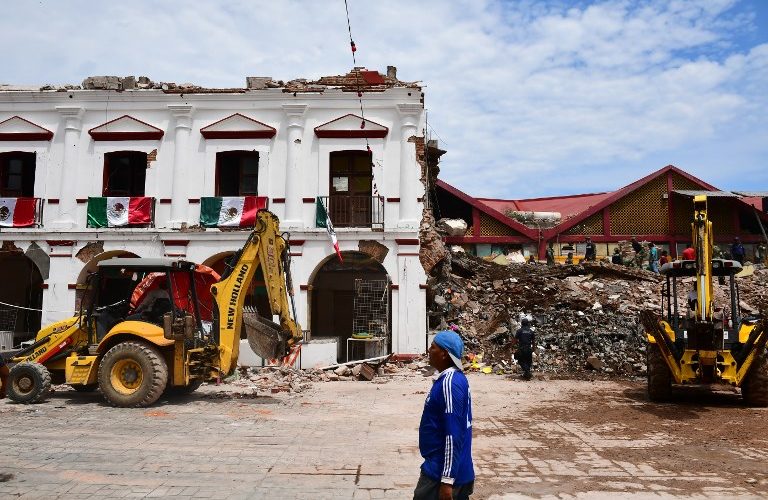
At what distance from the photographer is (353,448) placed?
690 centimetres

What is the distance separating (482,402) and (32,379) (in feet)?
26.2

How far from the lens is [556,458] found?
646 cm

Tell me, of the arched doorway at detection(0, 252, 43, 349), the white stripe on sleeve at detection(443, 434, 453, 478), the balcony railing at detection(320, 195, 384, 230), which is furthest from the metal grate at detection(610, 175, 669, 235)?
the white stripe on sleeve at detection(443, 434, 453, 478)

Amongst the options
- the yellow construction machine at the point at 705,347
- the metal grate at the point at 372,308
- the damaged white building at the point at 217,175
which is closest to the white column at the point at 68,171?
the damaged white building at the point at 217,175

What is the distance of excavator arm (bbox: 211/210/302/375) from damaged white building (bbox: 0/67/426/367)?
17.5 ft

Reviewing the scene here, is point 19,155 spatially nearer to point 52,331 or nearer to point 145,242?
point 145,242

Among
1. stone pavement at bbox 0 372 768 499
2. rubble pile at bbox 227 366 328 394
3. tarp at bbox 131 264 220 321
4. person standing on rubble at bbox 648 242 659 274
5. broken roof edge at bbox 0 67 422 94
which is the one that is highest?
broken roof edge at bbox 0 67 422 94

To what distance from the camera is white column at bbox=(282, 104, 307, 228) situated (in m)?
16.4

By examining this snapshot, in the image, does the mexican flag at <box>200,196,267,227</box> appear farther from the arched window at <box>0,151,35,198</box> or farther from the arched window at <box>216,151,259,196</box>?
the arched window at <box>0,151,35,198</box>

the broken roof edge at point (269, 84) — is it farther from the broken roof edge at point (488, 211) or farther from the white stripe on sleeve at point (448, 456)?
the white stripe on sleeve at point (448, 456)

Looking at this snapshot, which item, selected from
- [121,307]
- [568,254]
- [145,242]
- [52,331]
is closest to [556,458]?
[121,307]

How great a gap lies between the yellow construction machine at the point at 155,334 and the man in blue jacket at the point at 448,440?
24.2 ft

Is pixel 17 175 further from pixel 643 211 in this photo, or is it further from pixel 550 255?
pixel 643 211

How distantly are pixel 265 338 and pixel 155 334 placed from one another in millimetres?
1909
